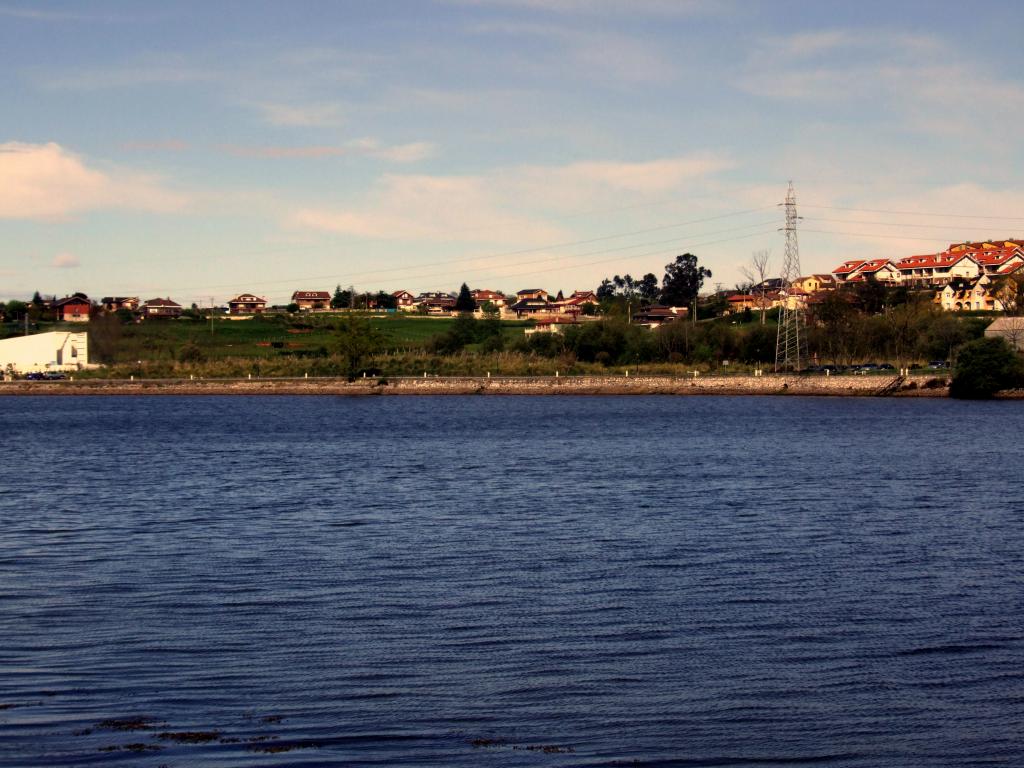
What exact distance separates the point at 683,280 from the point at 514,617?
162498mm

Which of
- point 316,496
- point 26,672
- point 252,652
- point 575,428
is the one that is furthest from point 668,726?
point 575,428

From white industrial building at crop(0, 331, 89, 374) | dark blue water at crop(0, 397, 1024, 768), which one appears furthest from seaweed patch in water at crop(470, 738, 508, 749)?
white industrial building at crop(0, 331, 89, 374)

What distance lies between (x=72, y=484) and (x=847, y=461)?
2459 centimetres

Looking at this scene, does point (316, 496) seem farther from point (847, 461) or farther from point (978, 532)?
point (847, 461)

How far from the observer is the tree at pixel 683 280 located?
175125mm

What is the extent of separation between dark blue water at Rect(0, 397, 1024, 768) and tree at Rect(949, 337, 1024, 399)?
45.6 meters

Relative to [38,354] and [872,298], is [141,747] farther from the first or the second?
[872,298]

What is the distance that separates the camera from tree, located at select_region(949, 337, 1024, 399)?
7912cm

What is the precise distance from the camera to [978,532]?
925 inches

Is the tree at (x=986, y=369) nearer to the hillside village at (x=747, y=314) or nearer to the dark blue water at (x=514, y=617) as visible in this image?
the hillside village at (x=747, y=314)

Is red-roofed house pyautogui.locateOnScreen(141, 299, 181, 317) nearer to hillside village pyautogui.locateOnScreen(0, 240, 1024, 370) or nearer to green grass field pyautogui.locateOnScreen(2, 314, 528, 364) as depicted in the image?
hillside village pyautogui.locateOnScreen(0, 240, 1024, 370)

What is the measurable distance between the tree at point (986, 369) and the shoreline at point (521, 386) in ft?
11.3

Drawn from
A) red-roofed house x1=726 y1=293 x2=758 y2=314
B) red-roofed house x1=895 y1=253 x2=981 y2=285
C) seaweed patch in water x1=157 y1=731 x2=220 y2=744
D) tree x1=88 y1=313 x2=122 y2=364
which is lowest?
seaweed patch in water x1=157 y1=731 x2=220 y2=744

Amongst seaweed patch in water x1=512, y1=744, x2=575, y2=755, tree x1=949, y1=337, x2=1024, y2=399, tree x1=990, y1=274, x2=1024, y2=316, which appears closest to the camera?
seaweed patch in water x1=512, y1=744, x2=575, y2=755
